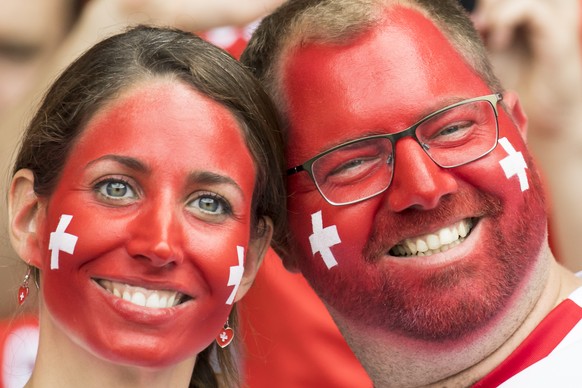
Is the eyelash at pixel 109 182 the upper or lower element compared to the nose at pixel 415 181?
upper

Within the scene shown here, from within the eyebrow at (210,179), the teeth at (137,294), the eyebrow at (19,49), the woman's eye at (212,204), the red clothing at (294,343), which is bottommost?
the red clothing at (294,343)

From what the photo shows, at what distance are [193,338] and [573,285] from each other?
51.3 inches

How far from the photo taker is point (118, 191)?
10.5 feet

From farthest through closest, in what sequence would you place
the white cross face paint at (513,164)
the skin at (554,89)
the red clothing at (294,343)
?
1. the skin at (554,89)
2. the red clothing at (294,343)
3. the white cross face paint at (513,164)

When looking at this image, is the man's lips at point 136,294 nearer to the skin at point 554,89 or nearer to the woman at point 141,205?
the woman at point 141,205

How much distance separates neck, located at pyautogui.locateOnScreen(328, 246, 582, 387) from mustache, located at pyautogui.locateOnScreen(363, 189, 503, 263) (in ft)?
0.84

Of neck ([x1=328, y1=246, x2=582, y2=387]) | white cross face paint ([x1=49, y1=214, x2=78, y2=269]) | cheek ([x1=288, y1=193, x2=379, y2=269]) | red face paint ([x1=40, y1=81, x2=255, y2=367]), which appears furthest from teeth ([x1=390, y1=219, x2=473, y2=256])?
white cross face paint ([x1=49, y1=214, x2=78, y2=269])

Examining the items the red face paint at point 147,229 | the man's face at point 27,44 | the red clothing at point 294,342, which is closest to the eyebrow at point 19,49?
the man's face at point 27,44

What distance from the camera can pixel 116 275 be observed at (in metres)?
3.13

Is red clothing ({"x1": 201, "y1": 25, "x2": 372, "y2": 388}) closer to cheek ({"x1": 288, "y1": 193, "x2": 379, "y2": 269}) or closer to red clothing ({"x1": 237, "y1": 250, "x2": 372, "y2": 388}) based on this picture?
red clothing ({"x1": 237, "y1": 250, "x2": 372, "y2": 388})

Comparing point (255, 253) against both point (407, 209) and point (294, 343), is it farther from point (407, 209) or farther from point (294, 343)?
point (294, 343)

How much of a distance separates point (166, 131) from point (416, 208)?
77 centimetres

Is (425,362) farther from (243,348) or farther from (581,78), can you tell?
(581,78)

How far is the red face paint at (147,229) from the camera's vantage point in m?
3.14
